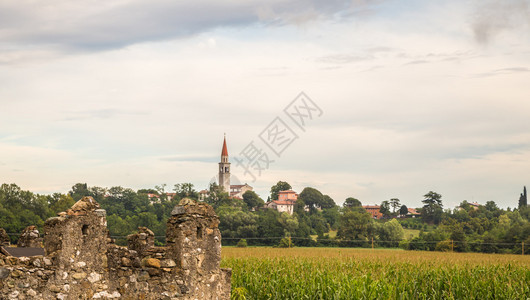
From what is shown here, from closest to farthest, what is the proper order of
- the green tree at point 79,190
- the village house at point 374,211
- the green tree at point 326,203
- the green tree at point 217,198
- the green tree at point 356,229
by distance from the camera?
the green tree at point 356,229
the green tree at point 79,190
the green tree at point 217,198
the green tree at point 326,203
the village house at point 374,211

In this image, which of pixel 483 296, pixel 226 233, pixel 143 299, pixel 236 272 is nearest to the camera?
pixel 143 299

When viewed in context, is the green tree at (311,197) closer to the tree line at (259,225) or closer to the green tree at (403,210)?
the green tree at (403,210)

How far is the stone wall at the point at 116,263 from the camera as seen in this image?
8.23 m

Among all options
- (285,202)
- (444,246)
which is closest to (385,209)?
(285,202)

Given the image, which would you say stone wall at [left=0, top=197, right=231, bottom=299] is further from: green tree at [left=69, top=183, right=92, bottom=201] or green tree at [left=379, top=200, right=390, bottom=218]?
green tree at [left=379, top=200, right=390, bottom=218]

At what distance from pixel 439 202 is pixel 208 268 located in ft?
438

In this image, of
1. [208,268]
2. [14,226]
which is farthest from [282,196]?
[208,268]

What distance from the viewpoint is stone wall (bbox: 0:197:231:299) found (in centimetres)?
823

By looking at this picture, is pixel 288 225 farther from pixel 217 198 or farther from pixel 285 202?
pixel 285 202

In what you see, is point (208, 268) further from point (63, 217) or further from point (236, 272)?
point (236, 272)

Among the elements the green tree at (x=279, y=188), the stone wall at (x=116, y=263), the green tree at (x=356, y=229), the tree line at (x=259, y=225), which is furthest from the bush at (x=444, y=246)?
the green tree at (x=279, y=188)

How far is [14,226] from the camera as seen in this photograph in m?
40.1

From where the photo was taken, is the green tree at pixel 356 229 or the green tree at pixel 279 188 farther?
the green tree at pixel 279 188

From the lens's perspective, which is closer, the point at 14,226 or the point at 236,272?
the point at 236,272
